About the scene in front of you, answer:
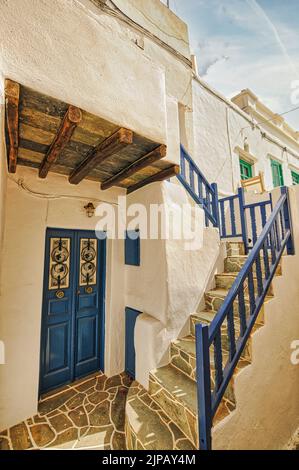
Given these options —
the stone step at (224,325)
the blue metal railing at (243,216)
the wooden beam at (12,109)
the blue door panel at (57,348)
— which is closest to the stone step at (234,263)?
the blue metal railing at (243,216)

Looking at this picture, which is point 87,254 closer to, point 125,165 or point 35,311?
point 35,311

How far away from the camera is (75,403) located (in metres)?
3.04

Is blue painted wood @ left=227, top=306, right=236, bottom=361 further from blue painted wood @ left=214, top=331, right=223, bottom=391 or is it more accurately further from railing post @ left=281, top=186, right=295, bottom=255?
railing post @ left=281, top=186, right=295, bottom=255

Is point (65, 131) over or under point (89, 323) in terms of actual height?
over

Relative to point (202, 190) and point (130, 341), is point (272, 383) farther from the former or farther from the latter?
point (202, 190)

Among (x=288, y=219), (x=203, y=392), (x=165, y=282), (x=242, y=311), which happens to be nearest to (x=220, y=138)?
(x=288, y=219)

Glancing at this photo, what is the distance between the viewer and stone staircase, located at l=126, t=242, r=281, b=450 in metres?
2.10

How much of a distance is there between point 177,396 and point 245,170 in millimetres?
7937

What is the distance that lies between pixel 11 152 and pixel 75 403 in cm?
375

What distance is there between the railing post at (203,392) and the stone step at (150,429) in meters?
0.28

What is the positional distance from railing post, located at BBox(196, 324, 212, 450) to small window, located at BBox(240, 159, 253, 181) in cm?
707

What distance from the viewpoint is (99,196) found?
12.7 feet

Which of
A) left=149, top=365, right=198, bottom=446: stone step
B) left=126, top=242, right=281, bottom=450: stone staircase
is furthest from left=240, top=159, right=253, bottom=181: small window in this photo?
left=149, top=365, right=198, bottom=446: stone step
